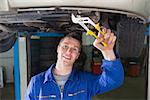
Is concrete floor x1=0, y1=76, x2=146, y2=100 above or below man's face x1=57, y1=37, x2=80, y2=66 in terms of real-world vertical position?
below

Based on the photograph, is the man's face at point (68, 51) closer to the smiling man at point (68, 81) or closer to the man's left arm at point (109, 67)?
the smiling man at point (68, 81)

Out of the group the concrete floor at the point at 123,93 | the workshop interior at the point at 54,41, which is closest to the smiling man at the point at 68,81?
the workshop interior at the point at 54,41

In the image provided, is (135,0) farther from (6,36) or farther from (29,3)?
(6,36)

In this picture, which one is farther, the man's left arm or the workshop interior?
the workshop interior

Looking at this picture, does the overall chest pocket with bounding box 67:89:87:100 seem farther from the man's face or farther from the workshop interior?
the workshop interior

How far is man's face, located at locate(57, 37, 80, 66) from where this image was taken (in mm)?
1516

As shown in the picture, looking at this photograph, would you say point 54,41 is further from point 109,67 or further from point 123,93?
point 123,93

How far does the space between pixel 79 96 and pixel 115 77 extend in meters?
0.27

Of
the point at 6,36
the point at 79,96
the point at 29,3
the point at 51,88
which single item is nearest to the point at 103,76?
the point at 79,96

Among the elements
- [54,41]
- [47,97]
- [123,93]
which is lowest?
[123,93]

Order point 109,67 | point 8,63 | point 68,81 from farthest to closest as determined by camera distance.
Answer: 1. point 8,63
2. point 68,81
3. point 109,67

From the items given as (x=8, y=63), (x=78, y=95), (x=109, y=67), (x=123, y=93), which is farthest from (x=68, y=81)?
(x=8, y=63)

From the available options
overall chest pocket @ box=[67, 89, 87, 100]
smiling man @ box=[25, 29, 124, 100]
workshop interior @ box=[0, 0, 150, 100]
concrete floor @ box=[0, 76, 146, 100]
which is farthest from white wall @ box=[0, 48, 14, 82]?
overall chest pocket @ box=[67, 89, 87, 100]

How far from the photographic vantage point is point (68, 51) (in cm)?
152
